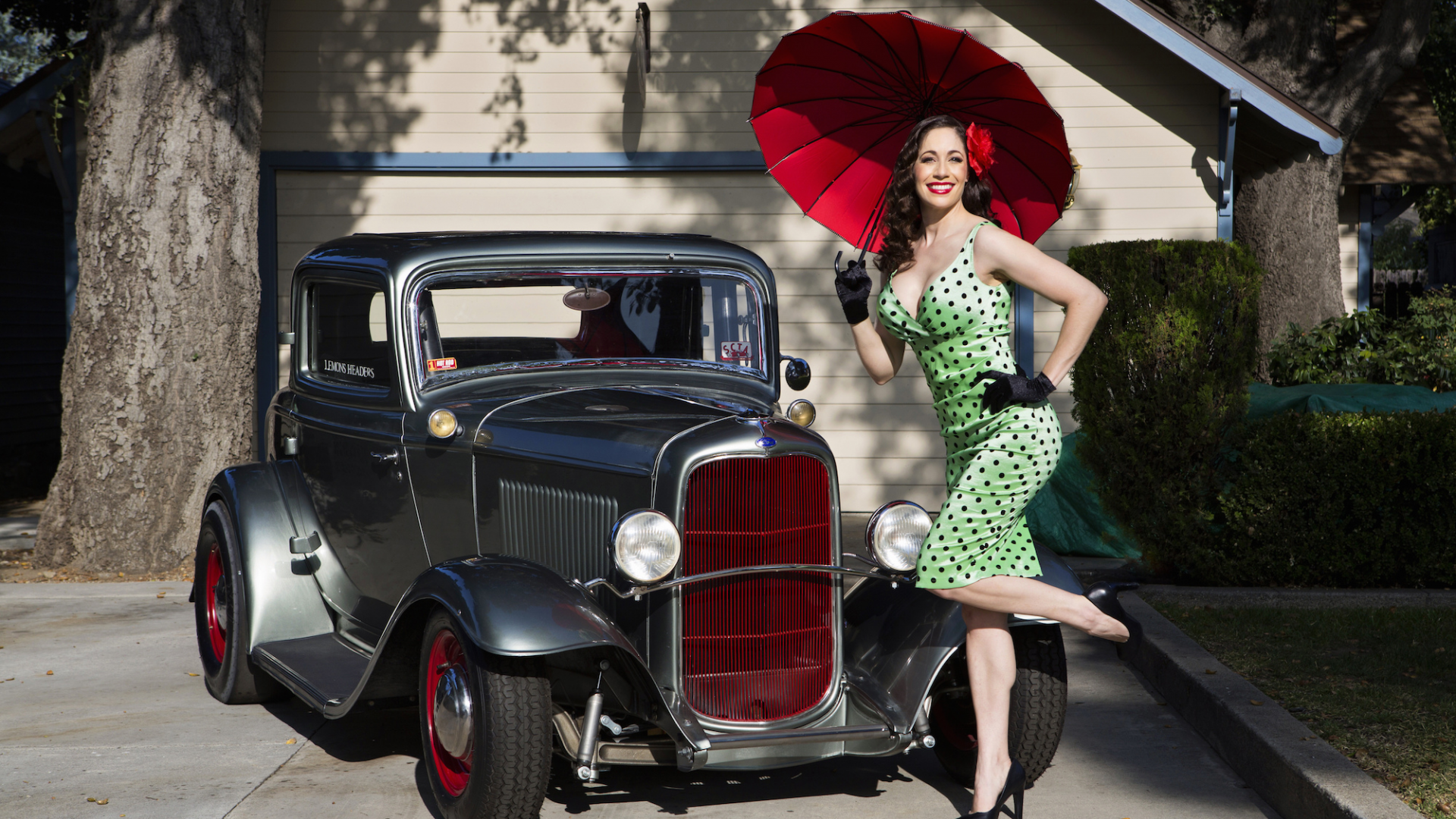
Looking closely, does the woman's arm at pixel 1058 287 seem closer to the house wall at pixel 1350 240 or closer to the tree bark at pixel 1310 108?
the tree bark at pixel 1310 108

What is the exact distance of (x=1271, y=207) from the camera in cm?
1079

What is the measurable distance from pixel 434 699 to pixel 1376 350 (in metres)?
7.45

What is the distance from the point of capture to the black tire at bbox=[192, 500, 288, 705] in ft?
15.4

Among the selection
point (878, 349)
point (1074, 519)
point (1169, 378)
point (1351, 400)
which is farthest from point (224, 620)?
point (1351, 400)

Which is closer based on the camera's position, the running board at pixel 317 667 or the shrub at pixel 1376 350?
the running board at pixel 317 667

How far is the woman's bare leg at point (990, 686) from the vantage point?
3.35 metres

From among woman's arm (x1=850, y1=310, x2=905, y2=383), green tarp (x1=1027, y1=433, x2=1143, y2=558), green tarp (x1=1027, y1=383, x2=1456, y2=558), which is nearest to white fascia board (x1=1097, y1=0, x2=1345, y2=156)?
green tarp (x1=1027, y1=383, x2=1456, y2=558)

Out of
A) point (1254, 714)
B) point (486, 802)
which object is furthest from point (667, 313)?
point (1254, 714)

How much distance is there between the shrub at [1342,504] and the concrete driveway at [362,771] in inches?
57.5

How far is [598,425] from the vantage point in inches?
147

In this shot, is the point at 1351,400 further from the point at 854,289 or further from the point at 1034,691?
the point at 854,289

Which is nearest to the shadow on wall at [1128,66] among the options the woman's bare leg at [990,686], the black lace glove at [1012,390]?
the black lace glove at [1012,390]

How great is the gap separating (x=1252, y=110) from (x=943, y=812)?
22.1 ft

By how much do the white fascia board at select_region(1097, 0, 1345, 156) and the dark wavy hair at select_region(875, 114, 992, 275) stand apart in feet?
19.0
